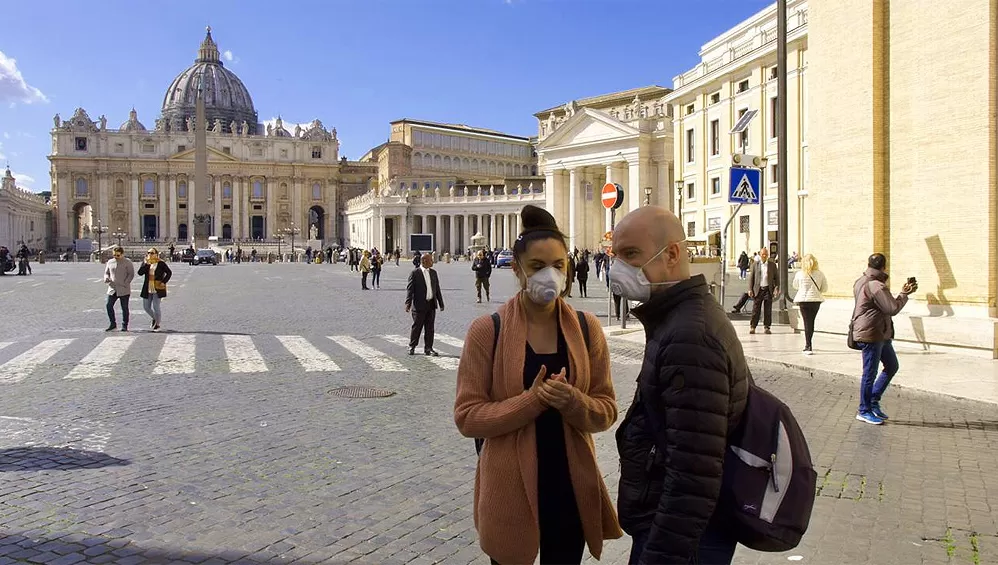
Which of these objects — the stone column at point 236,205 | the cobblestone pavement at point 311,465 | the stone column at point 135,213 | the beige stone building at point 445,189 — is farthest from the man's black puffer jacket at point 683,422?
the stone column at point 236,205

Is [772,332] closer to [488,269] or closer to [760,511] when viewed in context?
[488,269]

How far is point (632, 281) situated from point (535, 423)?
0.58m

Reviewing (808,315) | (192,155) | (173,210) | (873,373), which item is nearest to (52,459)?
(873,373)

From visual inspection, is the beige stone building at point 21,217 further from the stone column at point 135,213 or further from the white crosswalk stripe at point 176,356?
the white crosswalk stripe at point 176,356

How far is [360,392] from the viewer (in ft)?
27.1

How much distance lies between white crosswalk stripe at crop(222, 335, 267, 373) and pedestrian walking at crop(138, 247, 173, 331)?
1.92m

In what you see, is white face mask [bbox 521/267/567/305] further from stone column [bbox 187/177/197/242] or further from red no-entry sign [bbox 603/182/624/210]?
stone column [bbox 187/177/197/242]

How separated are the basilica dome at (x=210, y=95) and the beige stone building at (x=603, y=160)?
69.7 meters

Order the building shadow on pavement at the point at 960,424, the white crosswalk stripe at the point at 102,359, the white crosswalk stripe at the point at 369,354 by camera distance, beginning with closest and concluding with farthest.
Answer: the building shadow on pavement at the point at 960,424, the white crosswalk stripe at the point at 102,359, the white crosswalk stripe at the point at 369,354

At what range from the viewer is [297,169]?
109938 millimetres

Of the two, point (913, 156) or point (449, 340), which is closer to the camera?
point (913, 156)

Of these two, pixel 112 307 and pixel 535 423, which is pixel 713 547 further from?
pixel 112 307

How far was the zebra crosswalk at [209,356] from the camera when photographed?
9.65 m

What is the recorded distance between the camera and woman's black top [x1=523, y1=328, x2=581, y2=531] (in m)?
2.61
